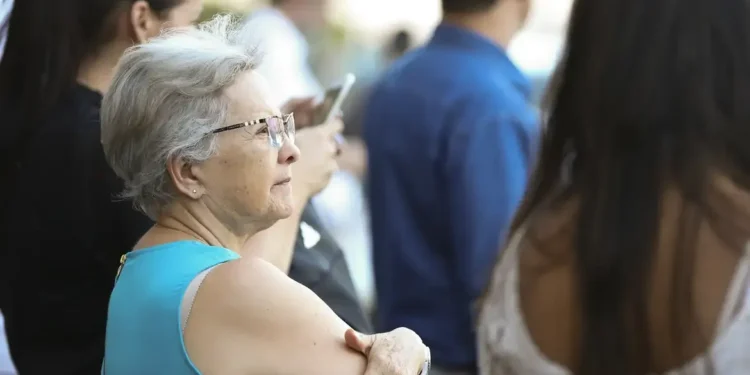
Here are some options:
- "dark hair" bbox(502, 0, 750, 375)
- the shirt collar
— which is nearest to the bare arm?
"dark hair" bbox(502, 0, 750, 375)

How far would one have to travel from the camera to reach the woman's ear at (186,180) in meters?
1.91

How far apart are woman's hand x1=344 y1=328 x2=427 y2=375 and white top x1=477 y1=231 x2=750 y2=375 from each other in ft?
0.54

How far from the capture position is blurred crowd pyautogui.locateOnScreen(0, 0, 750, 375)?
143 centimetres

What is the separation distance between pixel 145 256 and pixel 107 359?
0.20 meters

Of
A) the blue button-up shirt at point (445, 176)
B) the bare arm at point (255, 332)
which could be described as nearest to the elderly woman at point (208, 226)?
the bare arm at point (255, 332)

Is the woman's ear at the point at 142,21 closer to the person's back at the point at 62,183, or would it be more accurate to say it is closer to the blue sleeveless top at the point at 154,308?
the person's back at the point at 62,183

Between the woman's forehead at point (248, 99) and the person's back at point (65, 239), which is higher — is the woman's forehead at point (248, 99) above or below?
above

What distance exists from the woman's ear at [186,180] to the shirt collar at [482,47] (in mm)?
1176

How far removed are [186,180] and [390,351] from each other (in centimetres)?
47

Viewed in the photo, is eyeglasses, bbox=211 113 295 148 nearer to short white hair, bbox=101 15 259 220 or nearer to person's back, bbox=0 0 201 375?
short white hair, bbox=101 15 259 220

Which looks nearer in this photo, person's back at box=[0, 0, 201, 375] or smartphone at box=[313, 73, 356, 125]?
person's back at box=[0, 0, 201, 375]

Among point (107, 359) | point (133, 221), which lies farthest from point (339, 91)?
point (107, 359)

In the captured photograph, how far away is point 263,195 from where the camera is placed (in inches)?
76.5

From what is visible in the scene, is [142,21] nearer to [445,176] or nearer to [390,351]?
[445,176]
